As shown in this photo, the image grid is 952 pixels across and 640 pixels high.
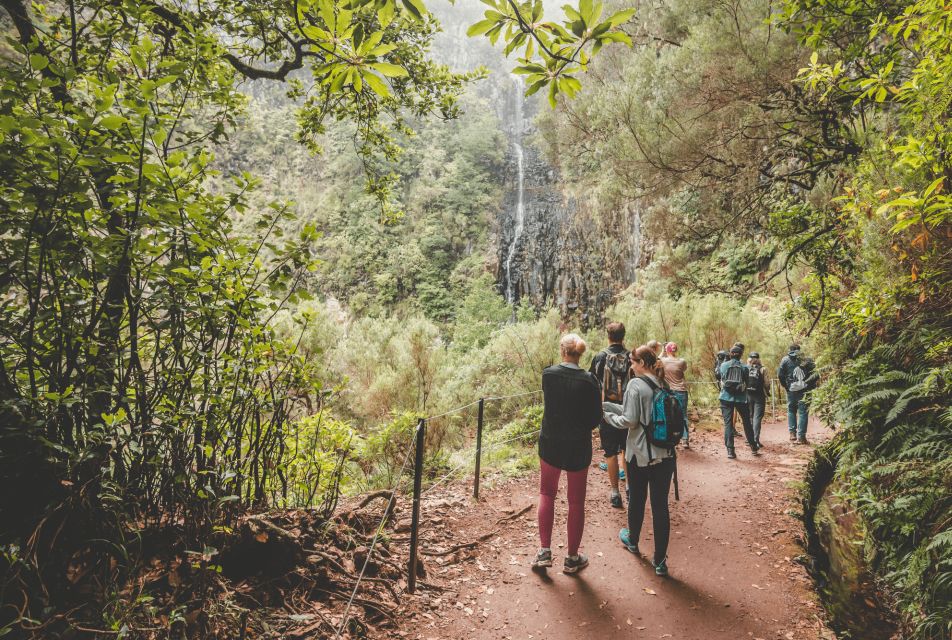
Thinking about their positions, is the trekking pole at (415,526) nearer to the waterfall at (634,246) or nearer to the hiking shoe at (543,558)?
the hiking shoe at (543,558)

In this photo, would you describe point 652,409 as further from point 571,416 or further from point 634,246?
point 634,246

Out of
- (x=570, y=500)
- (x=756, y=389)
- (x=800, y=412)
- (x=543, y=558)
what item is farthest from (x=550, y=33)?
(x=800, y=412)

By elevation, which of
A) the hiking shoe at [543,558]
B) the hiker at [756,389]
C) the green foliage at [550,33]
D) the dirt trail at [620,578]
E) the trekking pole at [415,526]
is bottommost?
the dirt trail at [620,578]

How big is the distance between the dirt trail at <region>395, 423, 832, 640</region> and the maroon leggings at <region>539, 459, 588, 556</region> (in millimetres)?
348

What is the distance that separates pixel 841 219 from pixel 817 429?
697 cm

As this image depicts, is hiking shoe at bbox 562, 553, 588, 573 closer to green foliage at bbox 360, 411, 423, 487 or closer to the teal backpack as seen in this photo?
the teal backpack

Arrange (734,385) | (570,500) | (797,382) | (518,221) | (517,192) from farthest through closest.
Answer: (517,192), (518,221), (797,382), (734,385), (570,500)

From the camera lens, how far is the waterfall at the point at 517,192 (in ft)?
101

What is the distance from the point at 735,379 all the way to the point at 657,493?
12.1 ft

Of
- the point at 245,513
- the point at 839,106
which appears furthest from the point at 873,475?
the point at 245,513

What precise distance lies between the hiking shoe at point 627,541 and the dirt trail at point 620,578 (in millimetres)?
61

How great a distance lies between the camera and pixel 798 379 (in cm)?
707

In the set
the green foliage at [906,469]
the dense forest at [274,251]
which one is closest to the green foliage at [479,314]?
the dense forest at [274,251]

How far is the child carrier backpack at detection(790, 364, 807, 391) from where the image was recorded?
6.97 m
